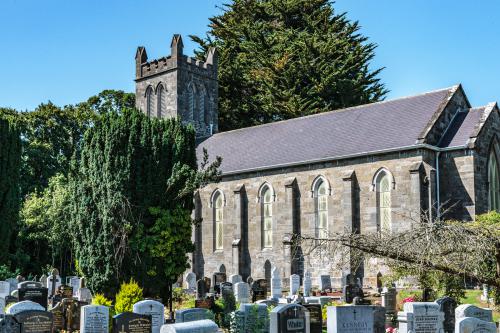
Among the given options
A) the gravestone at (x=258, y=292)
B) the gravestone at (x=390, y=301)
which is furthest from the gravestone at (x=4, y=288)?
the gravestone at (x=390, y=301)

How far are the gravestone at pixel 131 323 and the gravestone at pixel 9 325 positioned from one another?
2.09m

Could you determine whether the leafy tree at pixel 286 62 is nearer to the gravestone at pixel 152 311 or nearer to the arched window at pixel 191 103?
the arched window at pixel 191 103

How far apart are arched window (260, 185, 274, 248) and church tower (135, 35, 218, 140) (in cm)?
1076

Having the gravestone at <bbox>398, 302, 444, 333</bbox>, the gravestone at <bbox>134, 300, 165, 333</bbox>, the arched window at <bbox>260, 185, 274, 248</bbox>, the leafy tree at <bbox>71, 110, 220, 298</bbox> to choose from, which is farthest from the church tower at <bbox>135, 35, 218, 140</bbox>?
the gravestone at <bbox>398, 302, 444, 333</bbox>

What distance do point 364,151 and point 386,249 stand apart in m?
20.8

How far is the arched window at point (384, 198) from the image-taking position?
110ft

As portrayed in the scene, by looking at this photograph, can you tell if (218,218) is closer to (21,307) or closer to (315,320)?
(315,320)

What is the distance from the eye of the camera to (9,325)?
14547mm

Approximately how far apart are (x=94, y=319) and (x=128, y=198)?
8.06 m

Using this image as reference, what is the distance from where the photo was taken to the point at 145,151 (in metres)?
24.9

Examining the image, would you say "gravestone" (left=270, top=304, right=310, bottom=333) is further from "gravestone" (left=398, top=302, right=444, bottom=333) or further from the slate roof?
the slate roof

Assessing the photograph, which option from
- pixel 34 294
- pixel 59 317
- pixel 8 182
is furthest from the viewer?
pixel 8 182

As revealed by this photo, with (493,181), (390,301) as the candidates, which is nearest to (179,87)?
(493,181)

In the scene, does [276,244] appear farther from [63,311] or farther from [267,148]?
[63,311]
